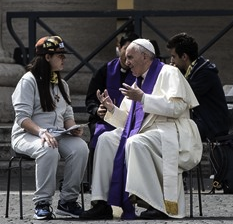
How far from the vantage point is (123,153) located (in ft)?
33.7

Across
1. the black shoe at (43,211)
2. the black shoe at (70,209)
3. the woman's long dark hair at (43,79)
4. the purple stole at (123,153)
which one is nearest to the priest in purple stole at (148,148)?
the purple stole at (123,153)

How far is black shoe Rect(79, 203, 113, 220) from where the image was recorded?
10.2 meters

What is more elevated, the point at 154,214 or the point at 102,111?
the point at 102,111

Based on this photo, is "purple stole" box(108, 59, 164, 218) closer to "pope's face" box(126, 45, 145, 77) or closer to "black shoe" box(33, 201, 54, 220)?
"pope's face" box(126, 45, 145, 77)

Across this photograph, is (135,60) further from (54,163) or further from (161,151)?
(54,163)

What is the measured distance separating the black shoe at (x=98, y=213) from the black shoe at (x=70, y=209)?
10 cm

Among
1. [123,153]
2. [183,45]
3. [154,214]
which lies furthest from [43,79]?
[183,45]

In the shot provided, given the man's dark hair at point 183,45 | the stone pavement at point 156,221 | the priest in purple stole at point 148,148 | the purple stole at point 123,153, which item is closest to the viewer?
the stone pavement at point 156,221

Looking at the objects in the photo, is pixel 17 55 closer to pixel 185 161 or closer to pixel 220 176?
pixel 220 176

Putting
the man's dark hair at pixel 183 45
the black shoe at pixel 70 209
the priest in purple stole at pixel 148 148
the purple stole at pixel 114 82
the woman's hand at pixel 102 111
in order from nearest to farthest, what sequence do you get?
the priest in purple stole at pixel 148 148
the black shoe at pixel 70 209
the woman's hand at pixel 102 111
the purple stole at pixel 114 82
the man's dark hair at pixel 183 45

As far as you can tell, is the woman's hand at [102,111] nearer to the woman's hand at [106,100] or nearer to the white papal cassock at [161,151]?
the woman's hand at [106,100]

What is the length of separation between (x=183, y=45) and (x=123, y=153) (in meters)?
1.79

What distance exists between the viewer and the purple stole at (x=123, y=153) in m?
10.2

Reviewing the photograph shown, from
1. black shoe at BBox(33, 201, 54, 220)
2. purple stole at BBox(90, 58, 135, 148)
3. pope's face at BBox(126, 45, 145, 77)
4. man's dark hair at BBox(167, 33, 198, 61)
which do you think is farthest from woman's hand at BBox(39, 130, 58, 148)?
man's dark hair at BBox(167, 33, 198, 61)
